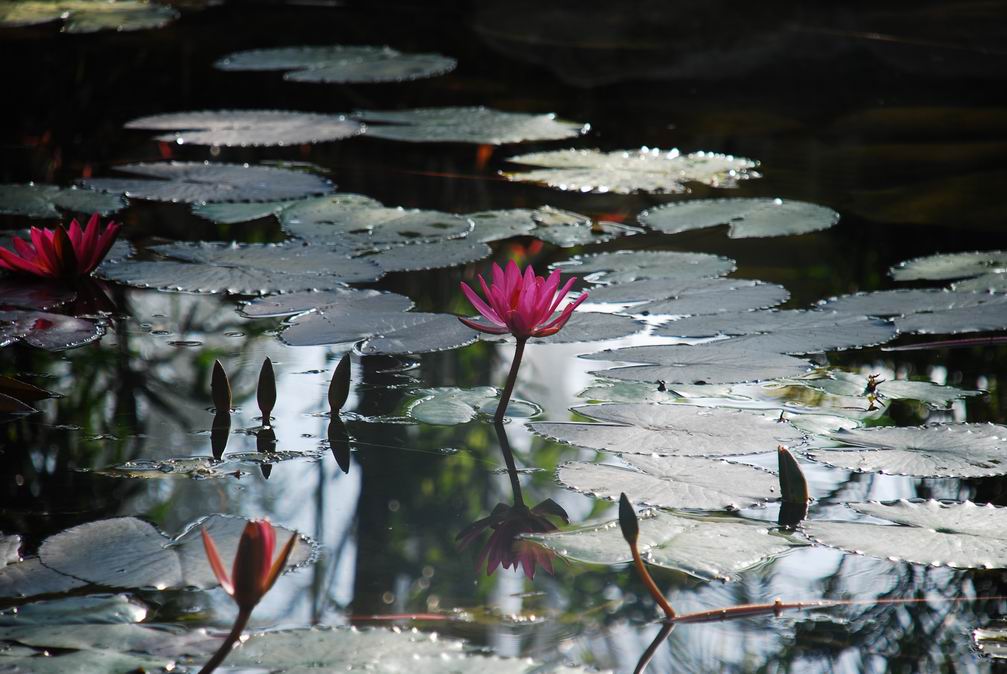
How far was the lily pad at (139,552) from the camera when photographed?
1.23 metres

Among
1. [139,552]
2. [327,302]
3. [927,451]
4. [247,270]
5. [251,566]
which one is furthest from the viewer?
[247,270]

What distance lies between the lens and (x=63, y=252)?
227 centimetres

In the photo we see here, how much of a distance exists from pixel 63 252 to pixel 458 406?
3.22ft

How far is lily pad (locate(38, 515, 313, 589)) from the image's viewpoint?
123cm

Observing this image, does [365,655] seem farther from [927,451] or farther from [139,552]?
[927,451]

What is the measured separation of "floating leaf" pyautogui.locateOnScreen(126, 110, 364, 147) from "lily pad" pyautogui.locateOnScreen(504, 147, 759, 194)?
63cm

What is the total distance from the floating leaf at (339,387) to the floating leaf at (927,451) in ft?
2.25

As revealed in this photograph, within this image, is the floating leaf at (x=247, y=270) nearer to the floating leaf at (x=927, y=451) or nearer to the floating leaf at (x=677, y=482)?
the floating leaf at (x=677, y=482)

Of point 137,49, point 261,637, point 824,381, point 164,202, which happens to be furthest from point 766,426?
point 137,49

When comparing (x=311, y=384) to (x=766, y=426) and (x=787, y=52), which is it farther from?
(x=787, y=52)

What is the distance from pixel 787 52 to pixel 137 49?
9.31 feet

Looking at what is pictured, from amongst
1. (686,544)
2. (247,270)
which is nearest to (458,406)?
(686,544)

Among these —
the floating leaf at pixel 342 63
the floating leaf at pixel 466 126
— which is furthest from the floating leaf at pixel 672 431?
the floating leaf at pixel 342 63

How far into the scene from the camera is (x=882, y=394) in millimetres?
1852
